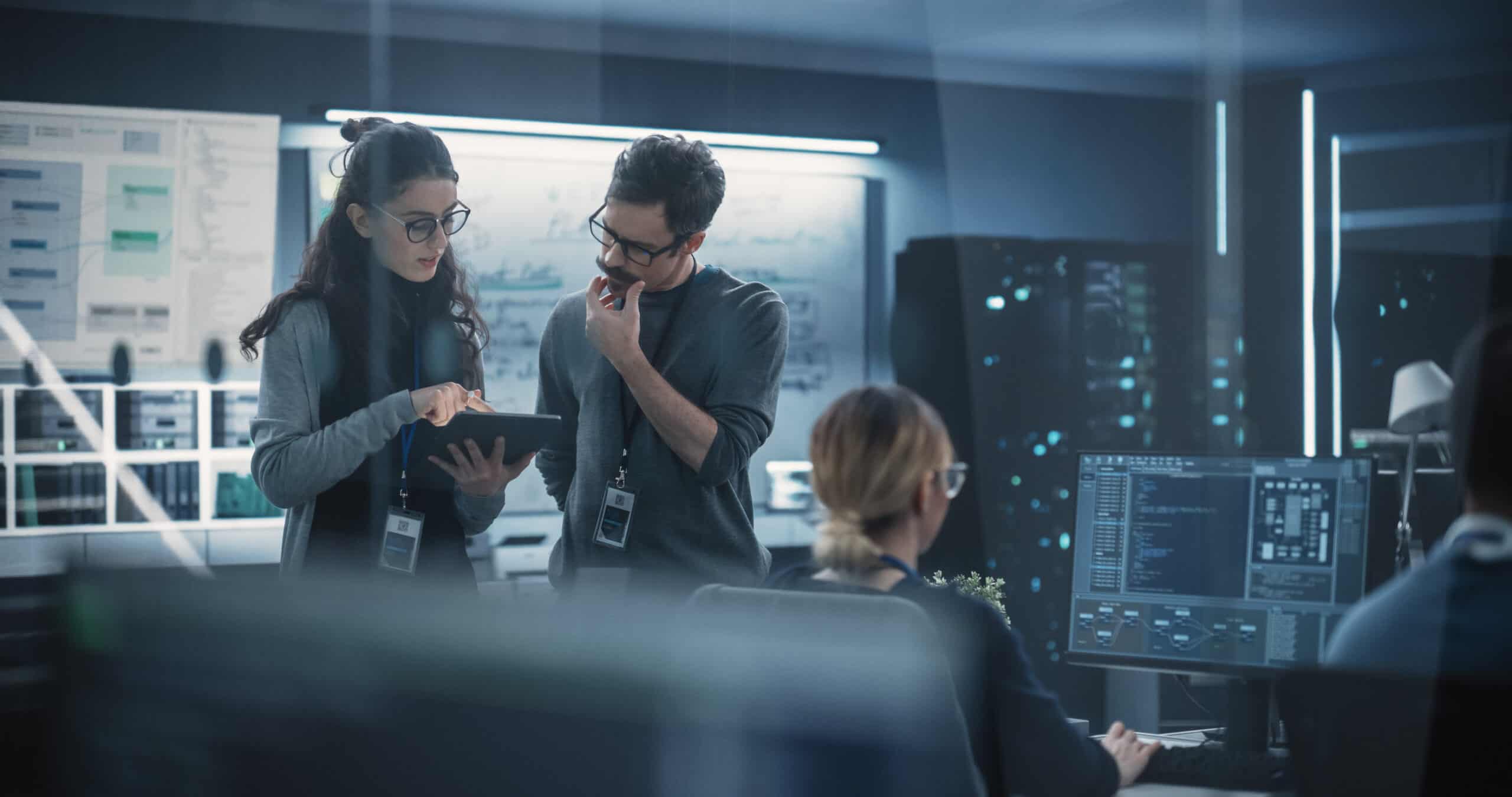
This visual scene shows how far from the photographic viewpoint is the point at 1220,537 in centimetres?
185

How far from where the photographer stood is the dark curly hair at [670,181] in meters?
2.05

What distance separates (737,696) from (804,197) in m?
4.42

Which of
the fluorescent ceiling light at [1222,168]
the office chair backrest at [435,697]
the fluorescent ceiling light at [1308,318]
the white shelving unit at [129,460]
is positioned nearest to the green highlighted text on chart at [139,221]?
the white shelving unit at [129,460]

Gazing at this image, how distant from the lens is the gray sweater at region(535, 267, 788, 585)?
204cm

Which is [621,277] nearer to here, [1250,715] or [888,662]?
[1250,715]

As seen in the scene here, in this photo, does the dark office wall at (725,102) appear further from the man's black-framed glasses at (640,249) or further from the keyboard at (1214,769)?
A: the keyboard at (1214,769)

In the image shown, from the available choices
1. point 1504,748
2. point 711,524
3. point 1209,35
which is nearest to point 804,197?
point 1209,35

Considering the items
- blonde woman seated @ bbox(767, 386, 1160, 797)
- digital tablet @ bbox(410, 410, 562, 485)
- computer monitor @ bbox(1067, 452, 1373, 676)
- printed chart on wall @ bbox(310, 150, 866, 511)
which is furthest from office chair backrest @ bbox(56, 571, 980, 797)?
printed chart on wall @ bbox(310, 150, 866, 511)

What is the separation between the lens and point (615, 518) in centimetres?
204

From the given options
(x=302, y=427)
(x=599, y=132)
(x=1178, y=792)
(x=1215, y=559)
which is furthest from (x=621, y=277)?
(x=599, y=132)

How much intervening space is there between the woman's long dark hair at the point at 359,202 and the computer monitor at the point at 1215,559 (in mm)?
1100

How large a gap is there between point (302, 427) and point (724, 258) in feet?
9.84

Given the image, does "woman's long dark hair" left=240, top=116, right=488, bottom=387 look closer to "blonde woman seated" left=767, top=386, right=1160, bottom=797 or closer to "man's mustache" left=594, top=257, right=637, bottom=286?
"man's mustache" left=594, top=257, right=637, bottom=286

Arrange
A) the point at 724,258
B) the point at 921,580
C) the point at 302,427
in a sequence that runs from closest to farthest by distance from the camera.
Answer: the point at 921,580 < the point at 302,427 < the point at 724,258
